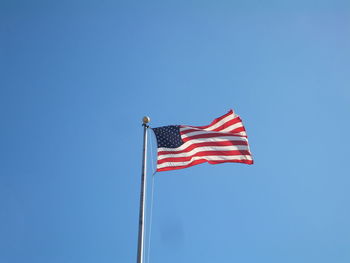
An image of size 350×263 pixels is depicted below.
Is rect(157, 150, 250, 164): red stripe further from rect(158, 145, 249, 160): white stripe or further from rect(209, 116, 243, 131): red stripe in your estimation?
rect(209, 116, 243, 131): red stripe

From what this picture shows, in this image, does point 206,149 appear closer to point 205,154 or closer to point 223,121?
point 205,154

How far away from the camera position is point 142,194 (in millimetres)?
13148

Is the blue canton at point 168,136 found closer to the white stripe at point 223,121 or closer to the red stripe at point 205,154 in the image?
the red stripe at point 205,154

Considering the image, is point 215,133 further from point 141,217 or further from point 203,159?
point 141,217

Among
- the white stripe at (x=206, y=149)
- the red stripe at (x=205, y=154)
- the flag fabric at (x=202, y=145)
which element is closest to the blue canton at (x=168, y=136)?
the flag fabric at (x=202, y=145)

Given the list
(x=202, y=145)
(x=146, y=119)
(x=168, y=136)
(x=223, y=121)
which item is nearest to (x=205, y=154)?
(x=202, y=145)

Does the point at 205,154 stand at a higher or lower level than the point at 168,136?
lower

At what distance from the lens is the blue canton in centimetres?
1643

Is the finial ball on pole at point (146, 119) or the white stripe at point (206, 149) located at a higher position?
the finial ball on pole at point (146, 119)

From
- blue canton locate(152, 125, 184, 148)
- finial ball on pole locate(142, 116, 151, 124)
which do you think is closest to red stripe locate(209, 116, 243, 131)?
blue canton locate(152, 125, 184, 148)

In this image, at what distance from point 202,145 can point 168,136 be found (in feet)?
5.12

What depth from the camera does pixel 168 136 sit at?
16672 mm

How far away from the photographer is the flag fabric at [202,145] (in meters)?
16.1

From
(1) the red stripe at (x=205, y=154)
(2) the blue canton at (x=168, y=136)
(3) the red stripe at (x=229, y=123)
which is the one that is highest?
(3) the red stripe at (x=229, y=123)
